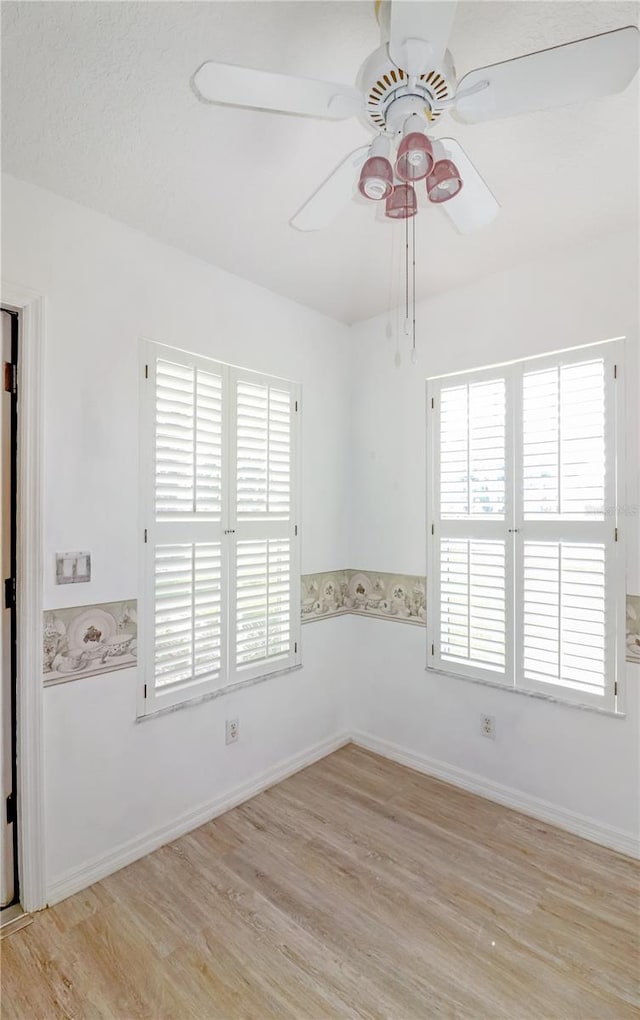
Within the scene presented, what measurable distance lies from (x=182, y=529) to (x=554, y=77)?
199cm

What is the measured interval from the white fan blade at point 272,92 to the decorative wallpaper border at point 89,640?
5.73ft

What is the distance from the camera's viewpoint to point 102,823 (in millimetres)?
2057

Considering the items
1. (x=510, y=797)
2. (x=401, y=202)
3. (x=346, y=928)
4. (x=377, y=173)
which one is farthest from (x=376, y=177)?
(x=510, y=797)

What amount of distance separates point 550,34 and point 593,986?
2.75m

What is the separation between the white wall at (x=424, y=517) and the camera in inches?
87.7

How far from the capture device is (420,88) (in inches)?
46.5

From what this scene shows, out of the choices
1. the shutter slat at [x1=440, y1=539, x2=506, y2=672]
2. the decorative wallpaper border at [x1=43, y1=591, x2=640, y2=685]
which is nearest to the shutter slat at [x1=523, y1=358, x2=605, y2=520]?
the shutter slat at [x1=440, y1=539, x2=506, y2=672]

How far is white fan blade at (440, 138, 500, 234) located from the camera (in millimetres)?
1371

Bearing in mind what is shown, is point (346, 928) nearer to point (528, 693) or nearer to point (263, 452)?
point (528, 693)

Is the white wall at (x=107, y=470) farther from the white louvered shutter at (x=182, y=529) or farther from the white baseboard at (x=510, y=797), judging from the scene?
the white baseboard at (x=510, y=797)

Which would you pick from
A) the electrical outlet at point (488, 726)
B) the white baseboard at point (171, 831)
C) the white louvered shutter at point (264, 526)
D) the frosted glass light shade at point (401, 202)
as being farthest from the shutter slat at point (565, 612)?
the frosted glass light shade at point (401, 202)

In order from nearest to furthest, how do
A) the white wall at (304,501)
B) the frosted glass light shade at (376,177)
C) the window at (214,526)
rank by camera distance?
the frosted glass light shade at (376,177) < the white wall at (304,501) < the window at (214,526)

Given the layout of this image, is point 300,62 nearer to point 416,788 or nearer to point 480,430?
point 480,430

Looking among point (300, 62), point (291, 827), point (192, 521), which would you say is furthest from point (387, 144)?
point (291, 827)
